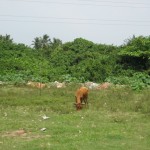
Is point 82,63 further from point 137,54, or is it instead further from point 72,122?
point 72,122

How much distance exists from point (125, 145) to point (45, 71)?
24991 mm

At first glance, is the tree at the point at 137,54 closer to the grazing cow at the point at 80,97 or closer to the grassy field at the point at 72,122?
the grassy field at the point at 72,122

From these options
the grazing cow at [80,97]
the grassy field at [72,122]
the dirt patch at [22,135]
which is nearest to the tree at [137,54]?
the grassy field at [72,122]

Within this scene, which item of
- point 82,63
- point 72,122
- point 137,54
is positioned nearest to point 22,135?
point 72,122

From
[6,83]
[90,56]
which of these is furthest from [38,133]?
[90,56]

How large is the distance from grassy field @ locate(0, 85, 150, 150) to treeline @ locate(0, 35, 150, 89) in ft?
29.5

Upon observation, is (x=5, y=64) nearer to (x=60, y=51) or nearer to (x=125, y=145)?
(x=60, y=51)

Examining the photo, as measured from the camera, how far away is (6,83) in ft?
98.3

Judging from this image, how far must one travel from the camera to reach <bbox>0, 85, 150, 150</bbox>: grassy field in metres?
11.9

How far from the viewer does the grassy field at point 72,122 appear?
39.0 ft

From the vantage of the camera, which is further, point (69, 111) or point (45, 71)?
point (45, 71)

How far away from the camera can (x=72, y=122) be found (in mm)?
15211

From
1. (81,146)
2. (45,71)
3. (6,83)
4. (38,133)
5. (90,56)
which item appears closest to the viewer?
(81,146)

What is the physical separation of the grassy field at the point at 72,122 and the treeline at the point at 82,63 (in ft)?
29.5
